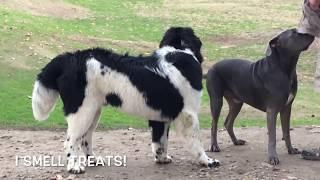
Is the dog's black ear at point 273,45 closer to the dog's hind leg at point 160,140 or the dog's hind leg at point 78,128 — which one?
the dog's hind leg at point 160,140

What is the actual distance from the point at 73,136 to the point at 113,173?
608mm

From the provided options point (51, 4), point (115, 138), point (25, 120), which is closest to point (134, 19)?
point (51, 4)

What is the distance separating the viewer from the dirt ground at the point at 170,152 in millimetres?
7203

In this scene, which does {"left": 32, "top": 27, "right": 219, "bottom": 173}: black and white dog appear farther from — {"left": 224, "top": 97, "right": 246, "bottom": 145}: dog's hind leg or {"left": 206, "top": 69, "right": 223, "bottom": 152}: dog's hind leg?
{"left": 224, "top": 97, "right": 246, "bottom": 145}: dog's hind leg

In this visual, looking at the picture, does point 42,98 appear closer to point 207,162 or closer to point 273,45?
point 207,162

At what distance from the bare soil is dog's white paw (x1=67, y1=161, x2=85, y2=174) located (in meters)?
20.4

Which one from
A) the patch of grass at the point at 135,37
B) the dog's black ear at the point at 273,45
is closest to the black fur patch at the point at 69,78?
the dog's black ear at the point at 273,45

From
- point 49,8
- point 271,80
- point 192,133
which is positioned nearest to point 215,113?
point 192,133

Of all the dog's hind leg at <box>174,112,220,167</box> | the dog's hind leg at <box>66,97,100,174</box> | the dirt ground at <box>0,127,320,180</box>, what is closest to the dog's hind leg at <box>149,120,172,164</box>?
the dirt ground at <box>0,127,320,180</box>

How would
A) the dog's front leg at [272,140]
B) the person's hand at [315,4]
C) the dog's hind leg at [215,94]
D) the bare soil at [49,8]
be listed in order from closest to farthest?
the person's hand at [315,4], the dog's front leg at [272,140], the dog's hind leg at [215,94], the bare soil at [49,8]

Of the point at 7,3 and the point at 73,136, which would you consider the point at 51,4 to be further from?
the point at 73,136

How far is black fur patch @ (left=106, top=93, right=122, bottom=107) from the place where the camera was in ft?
23.5

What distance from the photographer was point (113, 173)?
7.37 m

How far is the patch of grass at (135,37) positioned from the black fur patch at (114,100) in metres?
4.18
